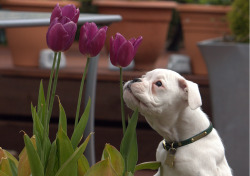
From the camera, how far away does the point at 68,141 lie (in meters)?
1.23

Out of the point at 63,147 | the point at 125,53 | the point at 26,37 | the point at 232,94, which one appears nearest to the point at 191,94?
the point at 125,53

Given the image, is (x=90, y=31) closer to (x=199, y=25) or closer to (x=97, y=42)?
(x=97, y=42)

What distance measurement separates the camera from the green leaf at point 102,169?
119 centimetres

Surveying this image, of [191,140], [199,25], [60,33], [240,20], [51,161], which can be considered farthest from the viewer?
[199,25]

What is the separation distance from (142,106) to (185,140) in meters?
0.13

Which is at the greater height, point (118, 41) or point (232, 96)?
point (118, 41)

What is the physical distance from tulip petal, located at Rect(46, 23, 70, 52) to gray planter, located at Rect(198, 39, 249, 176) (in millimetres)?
2372

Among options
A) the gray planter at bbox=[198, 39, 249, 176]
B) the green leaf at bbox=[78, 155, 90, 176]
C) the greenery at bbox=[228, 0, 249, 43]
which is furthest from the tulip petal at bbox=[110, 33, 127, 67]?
the greenery at bbox=[228, 0, 249, 43]

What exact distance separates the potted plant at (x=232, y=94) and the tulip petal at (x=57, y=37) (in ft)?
7.78

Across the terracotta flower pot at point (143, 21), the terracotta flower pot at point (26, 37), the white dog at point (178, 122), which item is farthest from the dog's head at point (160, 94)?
the terracotta flower pot at point (26, 37)

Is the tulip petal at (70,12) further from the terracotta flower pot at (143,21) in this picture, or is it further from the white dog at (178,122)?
the terracotta flower pot at (143,21)

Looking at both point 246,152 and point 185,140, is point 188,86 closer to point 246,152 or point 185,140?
point 185,140

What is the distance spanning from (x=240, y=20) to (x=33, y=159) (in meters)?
2.69

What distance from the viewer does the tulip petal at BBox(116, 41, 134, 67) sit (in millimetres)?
1207
